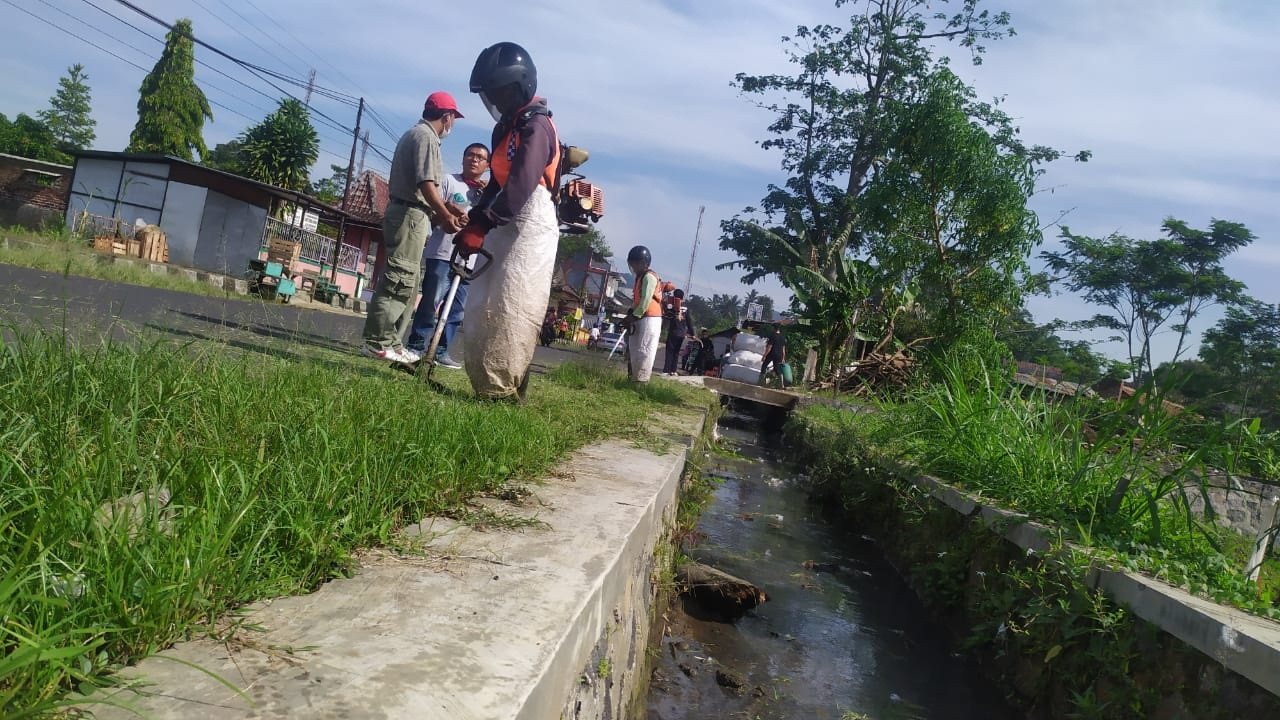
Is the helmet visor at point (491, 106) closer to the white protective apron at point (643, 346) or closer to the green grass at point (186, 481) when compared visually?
the green grass at point (186, 481)

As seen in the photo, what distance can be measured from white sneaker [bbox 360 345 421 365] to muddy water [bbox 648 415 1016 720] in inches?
84.8

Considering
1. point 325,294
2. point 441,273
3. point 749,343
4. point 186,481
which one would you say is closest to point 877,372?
point 441,273

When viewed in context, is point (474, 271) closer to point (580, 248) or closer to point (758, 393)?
point (758, 393)

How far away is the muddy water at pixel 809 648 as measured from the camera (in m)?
3.23

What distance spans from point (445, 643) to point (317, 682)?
0.26m

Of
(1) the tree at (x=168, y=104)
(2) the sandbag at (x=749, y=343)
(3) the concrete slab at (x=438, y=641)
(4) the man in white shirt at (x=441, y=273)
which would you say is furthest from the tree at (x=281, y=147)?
(3) the concrete slab at (x=438, y=641)

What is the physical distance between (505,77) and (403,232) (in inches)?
64.9

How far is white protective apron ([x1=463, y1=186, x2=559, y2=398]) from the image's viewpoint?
13.8 ft

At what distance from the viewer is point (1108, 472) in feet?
12.7

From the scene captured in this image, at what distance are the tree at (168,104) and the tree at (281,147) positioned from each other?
11.6 metres

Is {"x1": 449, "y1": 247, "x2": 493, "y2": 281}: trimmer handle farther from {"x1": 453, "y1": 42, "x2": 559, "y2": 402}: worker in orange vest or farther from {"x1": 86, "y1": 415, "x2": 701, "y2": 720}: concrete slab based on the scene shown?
{"x1": 86, "y1": 415, "x2": 701, "y2": 720}: concrete slab

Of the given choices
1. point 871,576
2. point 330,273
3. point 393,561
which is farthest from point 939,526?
point 330,273

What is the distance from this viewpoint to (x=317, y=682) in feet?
4.10

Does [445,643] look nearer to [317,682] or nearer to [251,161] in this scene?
[317,682]
